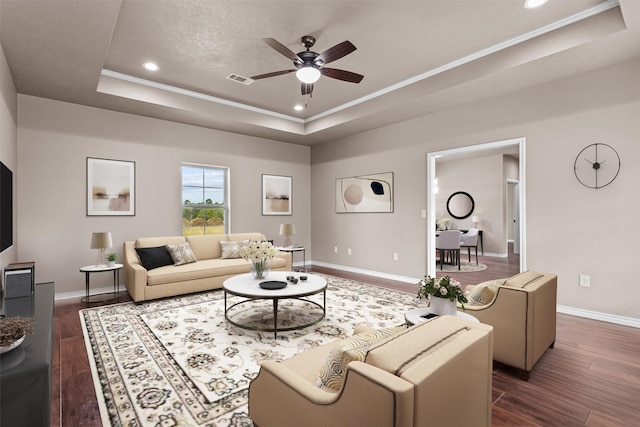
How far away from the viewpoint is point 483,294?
2729 mm

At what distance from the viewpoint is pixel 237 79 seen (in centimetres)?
450

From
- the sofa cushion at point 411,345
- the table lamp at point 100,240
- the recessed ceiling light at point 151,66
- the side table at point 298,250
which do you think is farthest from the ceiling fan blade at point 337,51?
the side table at point 298,250

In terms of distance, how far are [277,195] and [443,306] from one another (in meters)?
5.13

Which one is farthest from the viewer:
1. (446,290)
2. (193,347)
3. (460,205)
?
(460,205)

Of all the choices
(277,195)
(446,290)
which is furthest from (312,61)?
(277,195)

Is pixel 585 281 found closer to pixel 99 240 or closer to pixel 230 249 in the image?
pixel 230 249

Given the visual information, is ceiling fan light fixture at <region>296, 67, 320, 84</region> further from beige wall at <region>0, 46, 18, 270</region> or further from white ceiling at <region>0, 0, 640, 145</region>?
beige wall at <region>0, 46, 18, 270</region>

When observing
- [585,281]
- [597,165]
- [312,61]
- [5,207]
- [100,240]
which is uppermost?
[312,61]

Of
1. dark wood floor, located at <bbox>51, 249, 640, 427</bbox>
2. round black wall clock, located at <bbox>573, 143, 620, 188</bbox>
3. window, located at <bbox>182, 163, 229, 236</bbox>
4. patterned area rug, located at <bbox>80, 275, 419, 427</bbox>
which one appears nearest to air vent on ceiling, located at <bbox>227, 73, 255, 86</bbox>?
window, located at <bbox>182, 163, 229, 236</bbox>

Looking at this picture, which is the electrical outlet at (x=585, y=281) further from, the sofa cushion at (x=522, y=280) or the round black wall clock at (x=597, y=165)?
the sofa cushion at (x=522, y=280)

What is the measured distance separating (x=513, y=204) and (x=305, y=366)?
406 inches

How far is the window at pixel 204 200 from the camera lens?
5824mm

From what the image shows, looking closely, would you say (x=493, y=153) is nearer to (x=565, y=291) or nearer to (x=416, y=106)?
(x=416, y=106)

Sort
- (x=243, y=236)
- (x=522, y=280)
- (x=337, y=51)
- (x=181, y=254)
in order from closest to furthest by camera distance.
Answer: (x=522, y=280) < (x=337, y=51) < (x=181, y=254) < (x=243, y=236)
